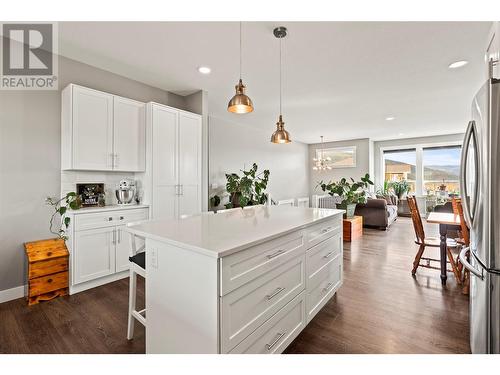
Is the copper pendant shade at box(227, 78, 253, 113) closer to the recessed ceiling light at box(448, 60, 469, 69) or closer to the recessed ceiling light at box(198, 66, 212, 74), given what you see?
the recessed ceiling light at box(198, 66, 212, 74)

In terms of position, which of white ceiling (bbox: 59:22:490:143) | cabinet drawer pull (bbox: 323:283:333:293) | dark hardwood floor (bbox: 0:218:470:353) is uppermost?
white ceiling (bbox: 59:22:490:143)

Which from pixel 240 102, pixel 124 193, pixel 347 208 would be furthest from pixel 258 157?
pixel 240 102

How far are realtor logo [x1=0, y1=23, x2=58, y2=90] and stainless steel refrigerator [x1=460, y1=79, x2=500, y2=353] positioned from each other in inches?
135

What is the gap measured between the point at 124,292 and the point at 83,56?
2.67m

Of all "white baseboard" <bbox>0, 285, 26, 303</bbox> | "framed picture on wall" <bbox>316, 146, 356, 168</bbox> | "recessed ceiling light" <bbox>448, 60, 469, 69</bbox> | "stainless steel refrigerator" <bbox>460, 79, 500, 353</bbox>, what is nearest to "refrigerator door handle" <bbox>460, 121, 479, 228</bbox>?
"stainless steel refrigerator" <bbox>460, 79, 500, 353</bbox>

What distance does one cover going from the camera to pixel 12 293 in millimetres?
2461

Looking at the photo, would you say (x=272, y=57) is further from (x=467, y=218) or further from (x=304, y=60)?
(x=467, y=218)

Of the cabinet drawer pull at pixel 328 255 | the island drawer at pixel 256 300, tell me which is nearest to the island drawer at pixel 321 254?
the cabinet drawer pull at pixel 328 255

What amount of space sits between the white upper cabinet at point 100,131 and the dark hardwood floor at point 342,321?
57.3 inches

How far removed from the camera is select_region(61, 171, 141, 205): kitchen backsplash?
280 centimetres

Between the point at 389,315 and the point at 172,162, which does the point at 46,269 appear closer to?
the point at 172,162

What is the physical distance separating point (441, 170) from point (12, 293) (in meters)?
10.1

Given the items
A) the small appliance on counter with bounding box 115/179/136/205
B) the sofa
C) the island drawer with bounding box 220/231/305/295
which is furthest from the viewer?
the sofa

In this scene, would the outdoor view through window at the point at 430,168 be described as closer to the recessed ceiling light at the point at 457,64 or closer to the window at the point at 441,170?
the window at the point at 441,170
